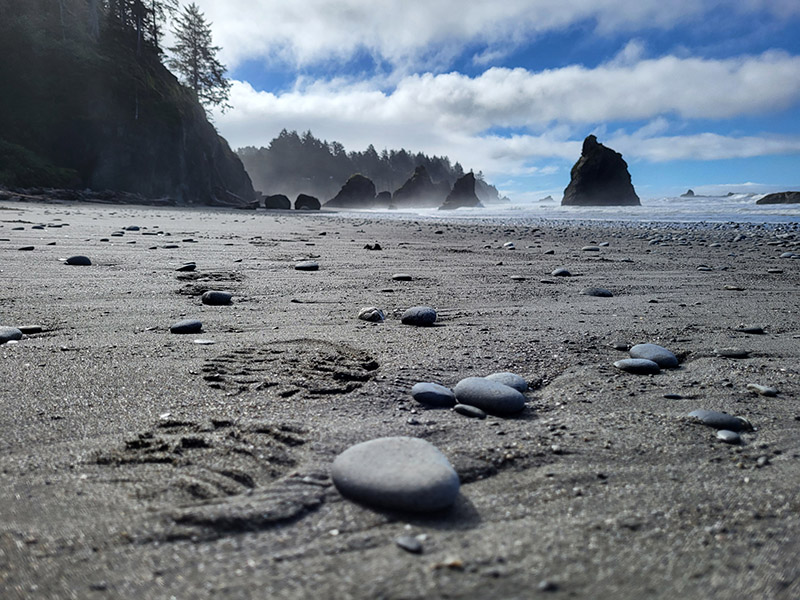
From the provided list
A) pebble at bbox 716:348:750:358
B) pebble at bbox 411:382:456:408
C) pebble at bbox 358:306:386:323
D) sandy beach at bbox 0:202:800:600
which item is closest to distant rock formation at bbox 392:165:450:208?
pebble at bbox 358:306:386:323

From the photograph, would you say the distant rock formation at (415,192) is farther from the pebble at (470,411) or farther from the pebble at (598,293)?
the pebble at (470,411)

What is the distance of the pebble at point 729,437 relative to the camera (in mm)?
1384

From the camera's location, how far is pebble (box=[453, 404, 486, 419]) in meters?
1.52

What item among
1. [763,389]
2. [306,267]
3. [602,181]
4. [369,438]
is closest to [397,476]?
[369,438]

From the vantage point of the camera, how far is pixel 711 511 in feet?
3.44

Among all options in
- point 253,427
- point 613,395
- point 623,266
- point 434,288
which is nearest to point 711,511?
point 613,395

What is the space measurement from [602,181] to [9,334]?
5138cm

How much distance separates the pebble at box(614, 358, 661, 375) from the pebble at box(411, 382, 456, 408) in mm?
751

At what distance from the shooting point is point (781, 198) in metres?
26.3

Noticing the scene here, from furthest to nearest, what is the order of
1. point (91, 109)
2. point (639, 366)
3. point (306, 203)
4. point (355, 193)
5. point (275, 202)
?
point (355, 193), point (306, 203), point (275, 202), point (91, 109), point (639, 366)

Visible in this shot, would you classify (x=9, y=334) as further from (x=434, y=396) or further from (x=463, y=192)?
(x=463, y=192)

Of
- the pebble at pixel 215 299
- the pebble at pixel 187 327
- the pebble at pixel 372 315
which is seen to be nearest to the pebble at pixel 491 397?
the pebble at pixel 372 315

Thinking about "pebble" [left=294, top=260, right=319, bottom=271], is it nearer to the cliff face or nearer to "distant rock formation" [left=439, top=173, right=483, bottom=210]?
the cliff face

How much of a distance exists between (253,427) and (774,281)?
14.3 feet
